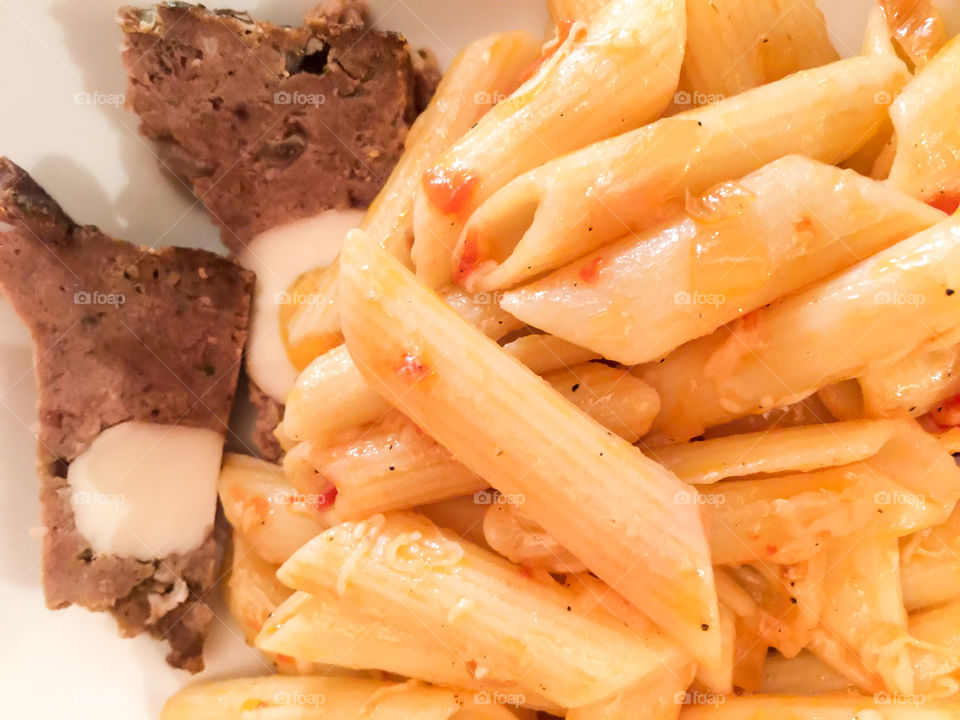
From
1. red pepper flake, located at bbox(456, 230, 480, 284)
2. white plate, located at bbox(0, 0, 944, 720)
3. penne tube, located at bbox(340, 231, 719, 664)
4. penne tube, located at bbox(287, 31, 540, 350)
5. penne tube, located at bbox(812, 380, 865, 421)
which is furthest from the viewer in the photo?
white plate, located at bbox(0, 0, 944, 720)

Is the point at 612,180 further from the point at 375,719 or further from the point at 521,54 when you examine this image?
the point at 375,719

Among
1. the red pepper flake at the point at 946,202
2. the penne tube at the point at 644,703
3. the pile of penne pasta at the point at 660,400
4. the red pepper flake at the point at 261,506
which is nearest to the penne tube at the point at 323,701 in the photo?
the pile of penne pasta at the point at 660,400

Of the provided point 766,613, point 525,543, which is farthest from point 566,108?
point 766,613

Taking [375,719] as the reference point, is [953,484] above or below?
above

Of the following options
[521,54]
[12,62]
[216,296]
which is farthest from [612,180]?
[12,62]

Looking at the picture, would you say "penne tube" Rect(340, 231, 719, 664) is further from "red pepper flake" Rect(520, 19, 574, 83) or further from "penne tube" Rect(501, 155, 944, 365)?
"red pepper flake" Rect(520, 19, 574, 83)

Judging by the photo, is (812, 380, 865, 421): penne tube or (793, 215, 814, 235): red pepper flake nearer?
(793, 215, 814, 235): red pepper flake

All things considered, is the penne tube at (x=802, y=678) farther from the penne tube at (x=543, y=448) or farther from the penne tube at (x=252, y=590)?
the penne tube at (x=252, y=590)

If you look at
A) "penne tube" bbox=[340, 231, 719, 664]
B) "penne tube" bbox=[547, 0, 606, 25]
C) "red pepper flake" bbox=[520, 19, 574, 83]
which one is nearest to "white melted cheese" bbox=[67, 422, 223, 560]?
"penne tube" bbox=[340, 231, 719, 664]
